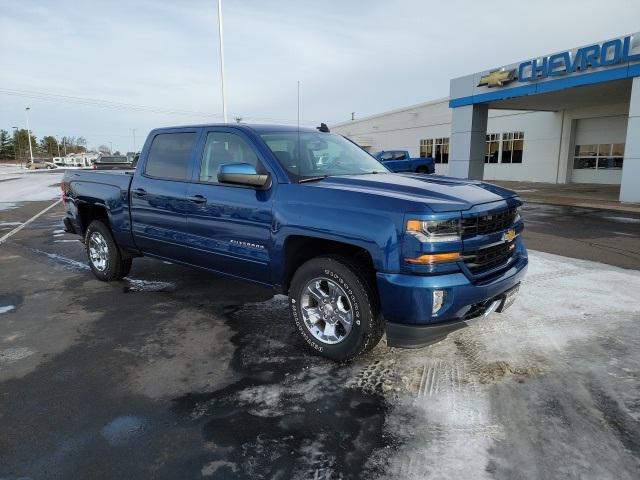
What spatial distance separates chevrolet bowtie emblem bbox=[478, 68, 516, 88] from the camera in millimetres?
20220

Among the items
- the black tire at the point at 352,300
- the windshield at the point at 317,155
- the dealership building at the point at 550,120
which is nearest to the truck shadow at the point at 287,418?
the black tire at the point at 352,300

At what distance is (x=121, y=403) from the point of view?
3285mm

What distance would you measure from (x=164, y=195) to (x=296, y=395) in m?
2.80

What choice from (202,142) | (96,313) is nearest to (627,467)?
(202,142)

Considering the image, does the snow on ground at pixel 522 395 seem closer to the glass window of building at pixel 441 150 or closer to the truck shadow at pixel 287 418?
the truck shadow at pixel 287 418

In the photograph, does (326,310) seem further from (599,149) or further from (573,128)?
(573,128)

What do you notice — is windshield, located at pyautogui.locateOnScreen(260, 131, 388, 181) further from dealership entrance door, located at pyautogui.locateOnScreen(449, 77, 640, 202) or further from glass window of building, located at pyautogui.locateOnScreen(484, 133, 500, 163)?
glass window of building, located at pyautogui.locateOnScreen(484, 133, 500, 163)

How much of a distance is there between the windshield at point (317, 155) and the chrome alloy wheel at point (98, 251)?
3124 mm

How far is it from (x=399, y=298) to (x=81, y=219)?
5217mm

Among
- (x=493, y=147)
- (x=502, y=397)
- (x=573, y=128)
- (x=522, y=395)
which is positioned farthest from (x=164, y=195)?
(x=493, y=147)

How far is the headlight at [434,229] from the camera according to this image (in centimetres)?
322

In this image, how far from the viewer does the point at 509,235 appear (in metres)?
3.96

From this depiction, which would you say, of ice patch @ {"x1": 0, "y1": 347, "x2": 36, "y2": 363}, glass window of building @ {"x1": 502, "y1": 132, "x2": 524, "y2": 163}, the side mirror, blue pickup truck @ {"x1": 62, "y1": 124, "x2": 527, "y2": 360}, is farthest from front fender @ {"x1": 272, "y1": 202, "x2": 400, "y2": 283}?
glass window of building @ {"x1": 502, "y1": 132, "x2": 524, "y2": 163}

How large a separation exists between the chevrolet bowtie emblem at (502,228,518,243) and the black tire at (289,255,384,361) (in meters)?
1.18
